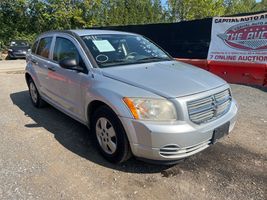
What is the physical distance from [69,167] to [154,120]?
1.36 m

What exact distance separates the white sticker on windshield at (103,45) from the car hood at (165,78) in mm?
471

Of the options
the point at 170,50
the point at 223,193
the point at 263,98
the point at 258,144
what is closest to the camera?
the point at 223,193

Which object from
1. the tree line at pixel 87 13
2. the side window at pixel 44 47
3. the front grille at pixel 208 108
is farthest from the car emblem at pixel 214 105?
the tree line at pixel 87 13

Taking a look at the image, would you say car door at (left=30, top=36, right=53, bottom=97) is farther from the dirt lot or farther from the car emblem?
the car emblem

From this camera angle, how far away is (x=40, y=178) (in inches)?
137

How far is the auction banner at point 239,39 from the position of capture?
7.66m

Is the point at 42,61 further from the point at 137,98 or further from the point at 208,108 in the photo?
the point at 208,108

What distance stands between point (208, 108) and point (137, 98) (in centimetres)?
85

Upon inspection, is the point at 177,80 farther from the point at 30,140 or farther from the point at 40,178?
the point at 30,140

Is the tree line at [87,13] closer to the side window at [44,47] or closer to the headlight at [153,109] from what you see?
the side window at [44,47]

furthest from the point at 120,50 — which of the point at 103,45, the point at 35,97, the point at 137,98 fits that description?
the point at 35,97

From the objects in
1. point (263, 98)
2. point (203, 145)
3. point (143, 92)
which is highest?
point (143, 92)

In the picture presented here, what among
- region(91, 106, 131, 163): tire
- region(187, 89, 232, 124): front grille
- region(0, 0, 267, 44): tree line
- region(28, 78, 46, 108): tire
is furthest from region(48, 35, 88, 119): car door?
region(0, 0, 267, 44): tree line

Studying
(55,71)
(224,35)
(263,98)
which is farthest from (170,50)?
(55,71)
